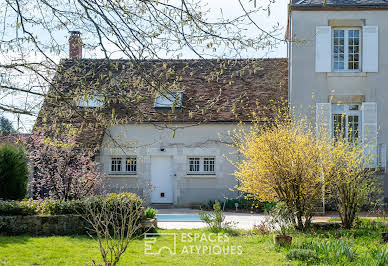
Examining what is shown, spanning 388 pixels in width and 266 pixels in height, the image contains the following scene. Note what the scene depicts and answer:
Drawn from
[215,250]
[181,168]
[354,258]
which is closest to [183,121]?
[181,168]

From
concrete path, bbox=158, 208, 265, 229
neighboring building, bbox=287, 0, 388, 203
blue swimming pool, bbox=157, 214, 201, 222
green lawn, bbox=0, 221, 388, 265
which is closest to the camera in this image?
green lawn, bbox=0, 221, 388, 265

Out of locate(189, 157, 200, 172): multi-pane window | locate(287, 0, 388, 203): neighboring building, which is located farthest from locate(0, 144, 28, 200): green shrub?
locate(287, 0, 388, 203): neighboring building

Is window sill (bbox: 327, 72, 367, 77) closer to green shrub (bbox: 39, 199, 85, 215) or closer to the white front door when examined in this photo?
the white front door

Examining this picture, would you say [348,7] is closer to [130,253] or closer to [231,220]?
[231,220]

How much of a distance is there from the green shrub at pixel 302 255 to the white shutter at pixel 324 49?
1006 centimetres

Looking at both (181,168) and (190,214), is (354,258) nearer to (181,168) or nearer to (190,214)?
(190,214)

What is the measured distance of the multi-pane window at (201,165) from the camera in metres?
18.2

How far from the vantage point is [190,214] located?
50.9ft

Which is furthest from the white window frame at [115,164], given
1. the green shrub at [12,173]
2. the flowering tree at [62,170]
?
the green shrub at [12,173]

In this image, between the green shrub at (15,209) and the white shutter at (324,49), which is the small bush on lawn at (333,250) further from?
the white shutter at (324,49)

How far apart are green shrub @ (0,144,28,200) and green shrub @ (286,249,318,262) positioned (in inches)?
317

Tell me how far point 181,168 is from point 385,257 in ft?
37.5

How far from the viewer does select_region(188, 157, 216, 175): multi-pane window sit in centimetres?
1817

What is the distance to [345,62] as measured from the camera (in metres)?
16.8
